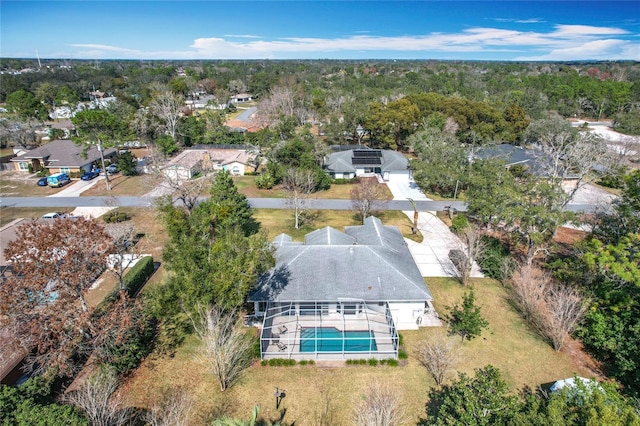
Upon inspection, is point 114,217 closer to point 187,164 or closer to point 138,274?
point 138,274

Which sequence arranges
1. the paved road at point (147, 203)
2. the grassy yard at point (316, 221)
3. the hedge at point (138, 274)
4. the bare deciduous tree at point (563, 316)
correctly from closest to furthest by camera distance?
1. the bare deciduous tree at point (563, 316)
2. the hedge at point (138, 274)
3. the grassy yard at point (316, 221)
4. the paved road at point (147, 203)

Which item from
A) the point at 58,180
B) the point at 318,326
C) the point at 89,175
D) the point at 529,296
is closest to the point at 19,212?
the point at 58,180

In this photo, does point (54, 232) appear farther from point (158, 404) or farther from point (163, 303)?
point (158, 404)

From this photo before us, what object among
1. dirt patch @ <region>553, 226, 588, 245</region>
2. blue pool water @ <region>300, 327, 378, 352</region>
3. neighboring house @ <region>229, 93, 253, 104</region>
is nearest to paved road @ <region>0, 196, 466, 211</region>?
dirt patch @ <region>553, 226, 588, 245</region>

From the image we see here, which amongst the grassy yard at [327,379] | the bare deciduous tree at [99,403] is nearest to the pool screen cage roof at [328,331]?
the grassy yard at [327,379]

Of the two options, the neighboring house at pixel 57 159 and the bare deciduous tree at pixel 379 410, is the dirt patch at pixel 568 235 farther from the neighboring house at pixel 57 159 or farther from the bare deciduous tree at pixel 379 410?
the neighboring house at pixel 57 159

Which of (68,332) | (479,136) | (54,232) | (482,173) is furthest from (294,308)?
(479,136)

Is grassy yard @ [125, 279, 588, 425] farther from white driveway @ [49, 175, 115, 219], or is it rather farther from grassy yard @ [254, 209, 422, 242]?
white driveway @ [49, 175, 115, 219]
